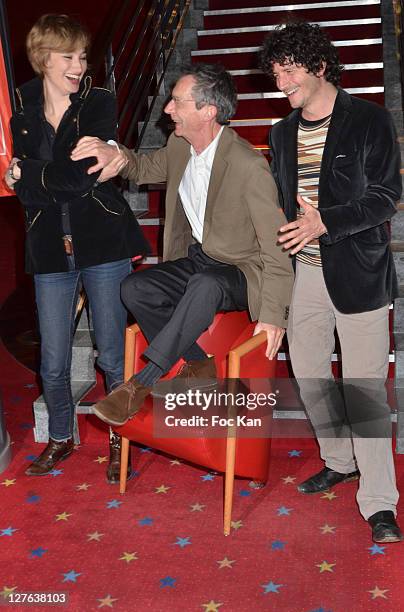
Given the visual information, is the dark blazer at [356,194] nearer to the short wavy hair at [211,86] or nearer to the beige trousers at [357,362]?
the beige trousers at [357,362]

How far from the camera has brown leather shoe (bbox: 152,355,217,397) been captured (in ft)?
9.48

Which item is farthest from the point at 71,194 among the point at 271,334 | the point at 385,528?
the point at 385,528

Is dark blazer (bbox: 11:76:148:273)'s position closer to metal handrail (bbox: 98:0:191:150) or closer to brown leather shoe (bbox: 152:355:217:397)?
brown leather shoe (bbox: 152:355:217:397)

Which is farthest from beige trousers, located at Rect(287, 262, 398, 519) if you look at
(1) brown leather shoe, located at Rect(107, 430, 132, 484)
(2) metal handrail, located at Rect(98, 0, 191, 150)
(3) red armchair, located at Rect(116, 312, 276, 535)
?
(2) metal handrail, located at Rect(98, 0, 191, 150)

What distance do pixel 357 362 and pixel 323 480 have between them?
1.90 feet

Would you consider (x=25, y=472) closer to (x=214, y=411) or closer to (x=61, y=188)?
(x=214, y=411)

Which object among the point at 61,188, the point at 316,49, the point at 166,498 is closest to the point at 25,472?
the point at 166,498

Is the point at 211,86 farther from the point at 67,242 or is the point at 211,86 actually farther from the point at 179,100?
the point at 67,242

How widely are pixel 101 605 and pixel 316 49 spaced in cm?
191

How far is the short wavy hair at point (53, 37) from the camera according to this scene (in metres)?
2.80

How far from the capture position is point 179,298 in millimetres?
3021

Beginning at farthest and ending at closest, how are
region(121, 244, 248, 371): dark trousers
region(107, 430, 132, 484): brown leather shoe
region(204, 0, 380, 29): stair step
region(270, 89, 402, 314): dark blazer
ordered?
region(204, 0, 380, 29): stair step < region(107, 430, 132, 484): brown leather shoe < region(121, 244, 248, 371): dark trousers < region(270, 89, 402, 314): dark blazer

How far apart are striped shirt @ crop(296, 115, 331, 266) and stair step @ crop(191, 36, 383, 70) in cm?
275

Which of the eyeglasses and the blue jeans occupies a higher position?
the eyeglasses
